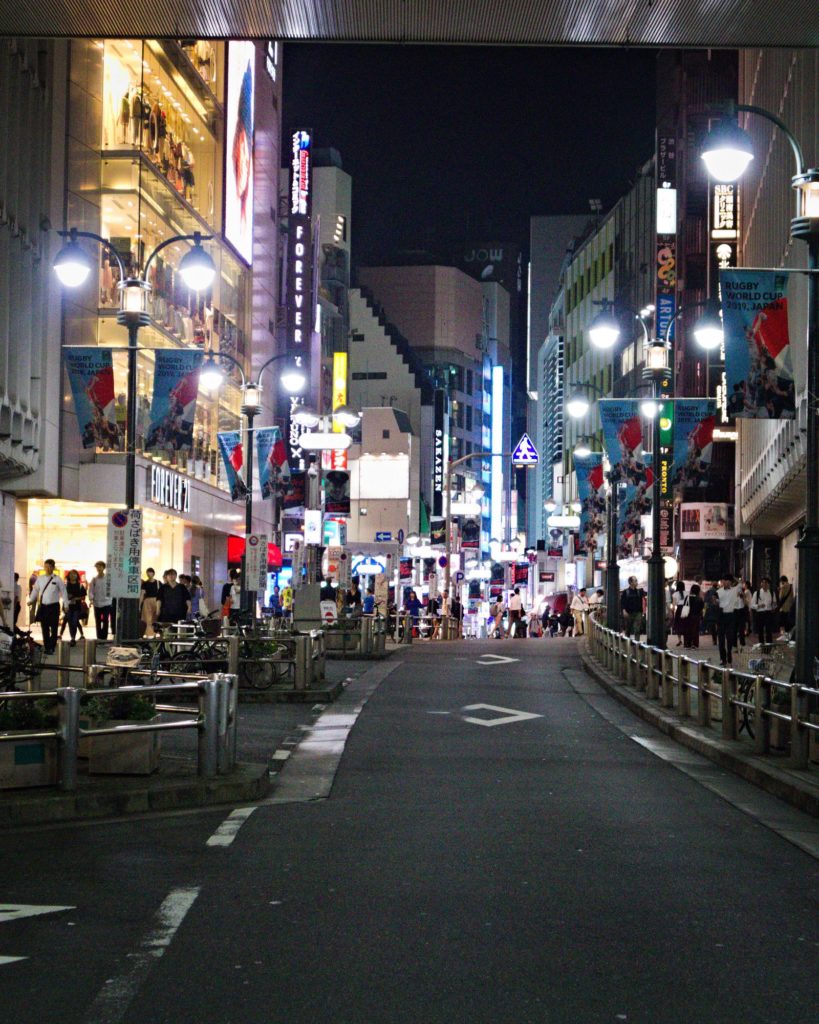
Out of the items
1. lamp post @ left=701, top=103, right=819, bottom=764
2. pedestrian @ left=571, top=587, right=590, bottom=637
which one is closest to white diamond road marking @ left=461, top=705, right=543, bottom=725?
lamp post @ left=701, top=103, right=819, bottom=764

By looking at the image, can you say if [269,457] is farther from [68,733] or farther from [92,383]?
[68,733]

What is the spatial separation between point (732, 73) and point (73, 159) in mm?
40458

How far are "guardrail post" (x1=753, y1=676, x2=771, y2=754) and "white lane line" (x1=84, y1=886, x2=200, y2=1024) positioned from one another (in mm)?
8211

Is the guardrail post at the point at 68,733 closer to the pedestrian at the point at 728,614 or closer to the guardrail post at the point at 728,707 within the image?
the guardrail post at the point at 728,707

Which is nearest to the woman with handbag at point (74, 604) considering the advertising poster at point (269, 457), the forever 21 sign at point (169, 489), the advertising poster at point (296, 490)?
the advertising poster at point (269, 457)

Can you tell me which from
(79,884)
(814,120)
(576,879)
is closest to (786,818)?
(576,879)

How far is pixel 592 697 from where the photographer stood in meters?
26.4

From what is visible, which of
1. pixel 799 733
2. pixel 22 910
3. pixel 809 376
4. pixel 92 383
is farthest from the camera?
pixel 92 383

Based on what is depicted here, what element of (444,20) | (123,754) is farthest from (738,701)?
(444,20)

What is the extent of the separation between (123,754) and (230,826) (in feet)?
7.04

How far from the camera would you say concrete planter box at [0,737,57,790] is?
39.7ft

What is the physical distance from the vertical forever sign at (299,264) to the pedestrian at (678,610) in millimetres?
33154

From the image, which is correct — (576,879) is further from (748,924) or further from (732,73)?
(732,73)

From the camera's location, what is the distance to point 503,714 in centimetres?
2219
